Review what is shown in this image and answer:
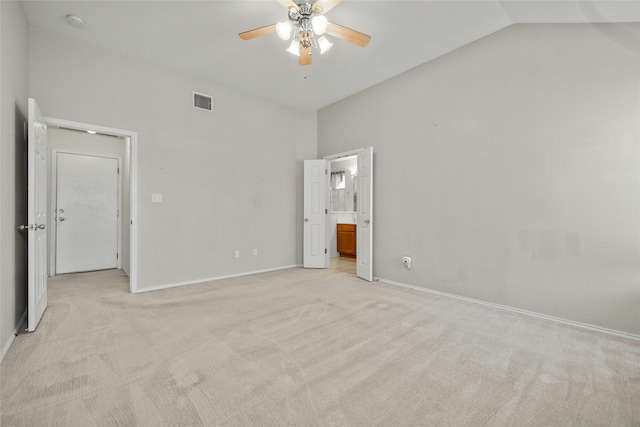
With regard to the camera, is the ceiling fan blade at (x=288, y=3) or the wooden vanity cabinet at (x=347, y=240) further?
the wooden vanity cabinet at (x=347, y=240)

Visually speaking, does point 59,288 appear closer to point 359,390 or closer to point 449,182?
point 359,390

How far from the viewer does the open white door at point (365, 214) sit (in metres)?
4.36

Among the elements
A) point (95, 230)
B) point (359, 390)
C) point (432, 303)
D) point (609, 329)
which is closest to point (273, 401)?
point (359, 390)

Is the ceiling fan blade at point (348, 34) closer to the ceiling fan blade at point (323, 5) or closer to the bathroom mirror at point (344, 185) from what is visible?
the ceiling fan blade at point (323, 5)

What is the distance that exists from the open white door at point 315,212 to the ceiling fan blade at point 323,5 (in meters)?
2.94

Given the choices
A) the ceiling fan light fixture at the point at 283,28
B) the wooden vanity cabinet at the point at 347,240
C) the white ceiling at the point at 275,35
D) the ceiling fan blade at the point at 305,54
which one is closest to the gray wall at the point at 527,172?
the white ceiling at the point at 275,35

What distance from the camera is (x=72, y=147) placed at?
4793mm

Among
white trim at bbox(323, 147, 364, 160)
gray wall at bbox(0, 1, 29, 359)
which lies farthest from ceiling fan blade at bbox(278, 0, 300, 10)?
white trim at bbox(323, 147, 364, 160)

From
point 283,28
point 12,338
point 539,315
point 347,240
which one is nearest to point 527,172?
point 539,315

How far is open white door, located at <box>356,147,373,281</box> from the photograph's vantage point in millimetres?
4355

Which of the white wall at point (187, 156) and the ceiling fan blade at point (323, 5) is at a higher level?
the ceiling fan blade at point (323, 5)

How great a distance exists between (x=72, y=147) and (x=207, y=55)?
322 cm

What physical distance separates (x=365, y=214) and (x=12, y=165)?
13.1 ft

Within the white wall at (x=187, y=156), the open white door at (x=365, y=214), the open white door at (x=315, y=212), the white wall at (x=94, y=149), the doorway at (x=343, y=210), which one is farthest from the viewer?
the doorway at (x=343, y=210)
